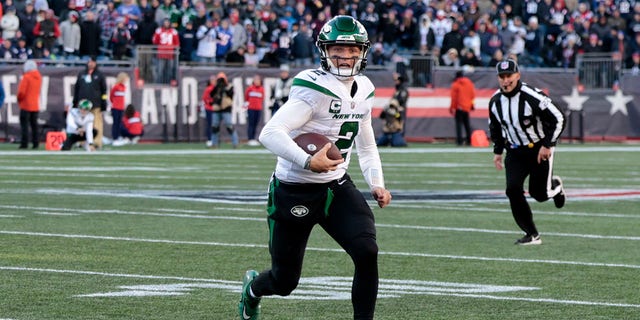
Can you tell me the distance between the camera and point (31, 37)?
30.1m

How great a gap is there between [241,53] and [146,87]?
2.39 m

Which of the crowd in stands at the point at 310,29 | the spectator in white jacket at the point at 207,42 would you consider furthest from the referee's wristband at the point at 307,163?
the spectator in white jacket at the point at 207,42

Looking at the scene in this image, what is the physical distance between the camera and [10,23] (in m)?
29.4

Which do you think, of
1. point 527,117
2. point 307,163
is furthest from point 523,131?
point 307,163

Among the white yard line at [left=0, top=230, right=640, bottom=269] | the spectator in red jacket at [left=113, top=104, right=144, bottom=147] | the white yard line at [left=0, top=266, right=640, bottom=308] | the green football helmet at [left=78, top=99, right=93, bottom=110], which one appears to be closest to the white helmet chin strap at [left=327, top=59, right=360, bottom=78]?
the white yard line at [left=0, top=266, right=640, bottom=308]

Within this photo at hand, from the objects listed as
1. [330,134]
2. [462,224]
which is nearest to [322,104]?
[330,134]

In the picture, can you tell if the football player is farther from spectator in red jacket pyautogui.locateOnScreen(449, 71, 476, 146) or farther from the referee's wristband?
spectator in red jacket pyautogui.locateOnScreen(449, 71, 476, 146)

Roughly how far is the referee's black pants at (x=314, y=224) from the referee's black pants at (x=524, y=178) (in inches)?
220

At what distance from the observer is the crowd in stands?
30219 mm

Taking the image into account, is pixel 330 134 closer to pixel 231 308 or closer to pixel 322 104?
pixel 322 104

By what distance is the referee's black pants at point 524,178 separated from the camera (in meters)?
12.5

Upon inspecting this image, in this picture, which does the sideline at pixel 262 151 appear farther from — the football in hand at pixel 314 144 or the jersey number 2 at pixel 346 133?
the football in hand at pixel 314 144

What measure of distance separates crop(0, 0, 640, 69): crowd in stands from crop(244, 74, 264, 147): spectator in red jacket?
99cm

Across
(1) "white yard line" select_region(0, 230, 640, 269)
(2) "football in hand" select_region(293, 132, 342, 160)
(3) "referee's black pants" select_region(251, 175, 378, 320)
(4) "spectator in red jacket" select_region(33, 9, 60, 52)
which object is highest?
(4) "spectator in red jacket" select_region(33, 9, 60, 52)
